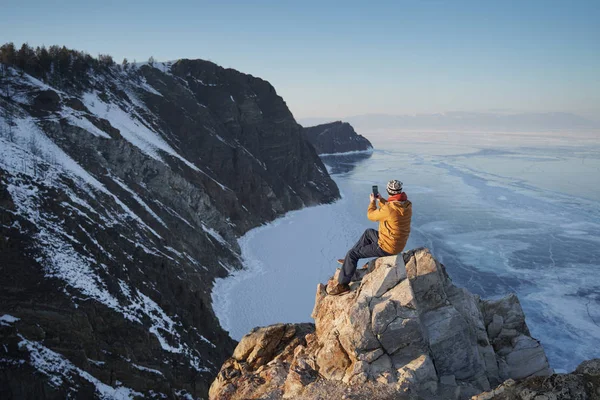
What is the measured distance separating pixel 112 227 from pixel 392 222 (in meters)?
20.5

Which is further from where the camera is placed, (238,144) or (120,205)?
(238,144)

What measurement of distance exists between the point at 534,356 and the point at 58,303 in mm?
16564

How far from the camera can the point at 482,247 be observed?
1601 inches

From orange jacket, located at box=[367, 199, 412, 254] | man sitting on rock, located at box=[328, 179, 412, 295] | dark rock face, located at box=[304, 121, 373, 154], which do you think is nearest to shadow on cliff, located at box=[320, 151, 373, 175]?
dark rock face, located at box=[304, 121, 373, 154]

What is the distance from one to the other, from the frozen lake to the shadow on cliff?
72.6ft

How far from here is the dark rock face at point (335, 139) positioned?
15025 cm

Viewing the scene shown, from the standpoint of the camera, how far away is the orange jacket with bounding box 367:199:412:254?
8500 mm

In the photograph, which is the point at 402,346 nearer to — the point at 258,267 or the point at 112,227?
the point at 112,227

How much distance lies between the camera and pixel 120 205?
91.1 feet

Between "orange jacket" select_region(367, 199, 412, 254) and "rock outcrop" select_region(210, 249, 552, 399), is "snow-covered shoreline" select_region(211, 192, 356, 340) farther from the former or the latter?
"orange jacket" select_region(367, 199, 412, 254)

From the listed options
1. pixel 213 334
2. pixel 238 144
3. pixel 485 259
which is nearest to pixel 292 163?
pixel 238 144

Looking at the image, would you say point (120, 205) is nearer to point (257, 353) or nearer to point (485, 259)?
point (257, 353)

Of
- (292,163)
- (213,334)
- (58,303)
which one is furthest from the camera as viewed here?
(292,163)

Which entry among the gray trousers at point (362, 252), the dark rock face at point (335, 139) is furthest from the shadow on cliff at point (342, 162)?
the gray trousers at point (362, 252)
